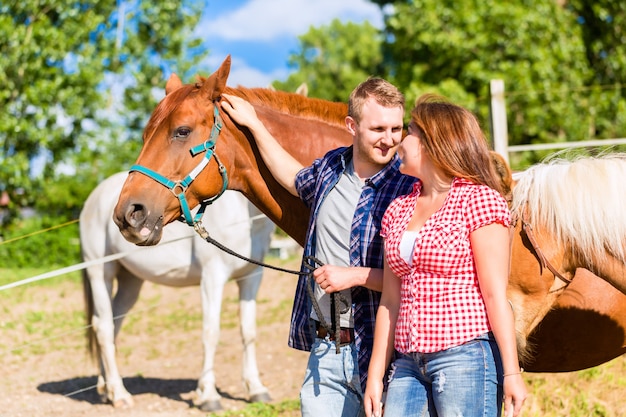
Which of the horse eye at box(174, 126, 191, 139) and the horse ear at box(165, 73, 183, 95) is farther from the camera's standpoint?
the horse ear at box(165, 73, 183, 95)

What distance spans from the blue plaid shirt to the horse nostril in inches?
28.3

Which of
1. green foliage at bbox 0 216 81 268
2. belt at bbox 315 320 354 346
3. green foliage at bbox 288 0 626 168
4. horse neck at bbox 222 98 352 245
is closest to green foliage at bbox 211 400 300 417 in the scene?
horse neck at bbox 222 98 352 245

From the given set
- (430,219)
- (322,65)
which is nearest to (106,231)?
(430,219)

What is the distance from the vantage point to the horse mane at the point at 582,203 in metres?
2.55

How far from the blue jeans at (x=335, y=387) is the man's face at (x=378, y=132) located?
677mm

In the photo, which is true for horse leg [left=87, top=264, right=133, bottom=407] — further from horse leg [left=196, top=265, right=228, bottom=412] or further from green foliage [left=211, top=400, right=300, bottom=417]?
green foliage [left=211, top=400, right=300, bottom=417]

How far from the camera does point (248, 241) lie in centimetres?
565

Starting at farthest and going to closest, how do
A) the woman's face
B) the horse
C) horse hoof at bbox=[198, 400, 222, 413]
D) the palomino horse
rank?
1. the horse
2. horse hoof at bbox=[198, 400, 222, 413]
3. the palomino horse
4. the woman's face

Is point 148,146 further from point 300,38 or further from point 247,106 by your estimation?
point 300,38

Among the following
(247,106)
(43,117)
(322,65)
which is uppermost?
(322,65)

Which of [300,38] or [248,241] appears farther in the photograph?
[300,38]

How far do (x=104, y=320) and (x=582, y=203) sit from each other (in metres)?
4.51

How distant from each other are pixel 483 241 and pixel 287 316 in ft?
22.9

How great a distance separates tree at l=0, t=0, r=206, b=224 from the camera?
50.3 ft
